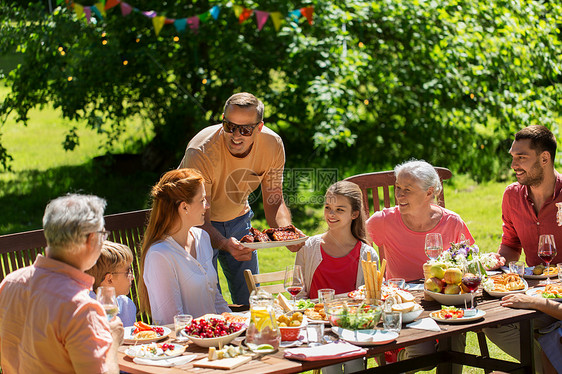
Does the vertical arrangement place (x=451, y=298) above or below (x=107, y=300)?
below

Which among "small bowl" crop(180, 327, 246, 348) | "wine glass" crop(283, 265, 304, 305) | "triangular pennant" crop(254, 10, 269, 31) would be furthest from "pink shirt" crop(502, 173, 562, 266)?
"triangular pennant" crop(254, 10, 269, 31)

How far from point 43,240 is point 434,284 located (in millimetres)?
2438

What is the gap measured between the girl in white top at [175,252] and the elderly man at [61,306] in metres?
1.13

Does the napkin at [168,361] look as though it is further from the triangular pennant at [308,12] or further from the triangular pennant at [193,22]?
the triangular pennant at [193,22]

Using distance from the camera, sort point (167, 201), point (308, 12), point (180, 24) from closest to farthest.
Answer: point (167, 201)
point (308, 12)
point (180, 24)

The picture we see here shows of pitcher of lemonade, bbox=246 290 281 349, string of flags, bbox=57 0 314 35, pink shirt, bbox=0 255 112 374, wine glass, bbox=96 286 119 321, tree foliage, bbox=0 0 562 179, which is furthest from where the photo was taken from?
tree foliage, bbox=0 0 562 179

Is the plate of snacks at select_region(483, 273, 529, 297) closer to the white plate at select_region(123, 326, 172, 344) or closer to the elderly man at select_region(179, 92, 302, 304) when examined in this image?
the elderly man at select_region(179, 92, 302, 304)

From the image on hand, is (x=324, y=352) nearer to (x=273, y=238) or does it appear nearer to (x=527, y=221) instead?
(x=273, y=238)

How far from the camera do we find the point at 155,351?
3.28 metres

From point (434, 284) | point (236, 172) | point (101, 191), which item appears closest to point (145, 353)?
point (434, 284)

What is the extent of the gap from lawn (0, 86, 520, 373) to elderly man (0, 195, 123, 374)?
3.93 meters

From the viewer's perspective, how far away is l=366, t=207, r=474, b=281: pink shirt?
16.2 ft

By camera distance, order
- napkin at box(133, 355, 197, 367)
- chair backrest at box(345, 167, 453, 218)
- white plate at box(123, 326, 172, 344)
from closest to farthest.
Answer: napkin at box(133, 355, 197, 367), white plate at box(123, 326, 172, 344), chair backrest at box(345, 167, 453, 218)

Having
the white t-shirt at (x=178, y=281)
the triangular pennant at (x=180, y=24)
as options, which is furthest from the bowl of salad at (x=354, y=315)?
the triangular pennant at (x=180, y=24)
